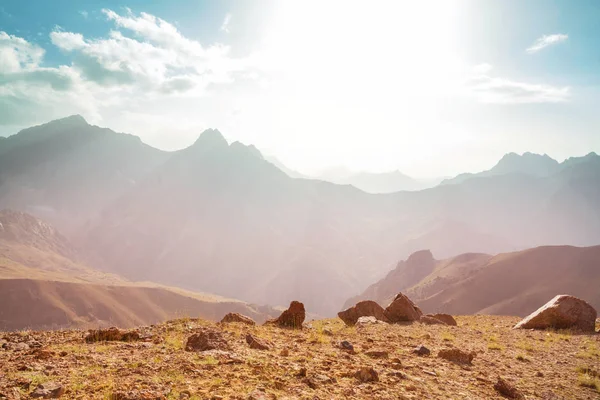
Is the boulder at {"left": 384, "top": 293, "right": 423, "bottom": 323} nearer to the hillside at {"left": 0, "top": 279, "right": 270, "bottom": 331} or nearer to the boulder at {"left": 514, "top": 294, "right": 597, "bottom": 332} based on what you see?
the boulder at {"left": 514, "top": 294, "right": 597, "bottom": 332}

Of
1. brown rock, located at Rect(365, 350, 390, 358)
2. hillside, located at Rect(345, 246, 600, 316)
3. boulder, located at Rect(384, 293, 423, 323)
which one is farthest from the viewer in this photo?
hillside, located at Rect(345, 246, 600, 316)

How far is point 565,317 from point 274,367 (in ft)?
66.6

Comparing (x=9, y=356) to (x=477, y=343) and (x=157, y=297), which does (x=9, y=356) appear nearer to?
(x=477, y=343)

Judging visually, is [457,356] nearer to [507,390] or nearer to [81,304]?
[507,390]

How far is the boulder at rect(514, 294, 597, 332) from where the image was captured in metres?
20.2

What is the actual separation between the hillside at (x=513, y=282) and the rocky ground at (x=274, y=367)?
393 ft

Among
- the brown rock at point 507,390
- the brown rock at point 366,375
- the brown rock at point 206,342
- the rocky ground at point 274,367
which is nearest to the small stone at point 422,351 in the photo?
the rocky ground at point 274,367

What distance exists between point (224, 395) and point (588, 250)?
16967cm

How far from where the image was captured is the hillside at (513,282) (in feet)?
380

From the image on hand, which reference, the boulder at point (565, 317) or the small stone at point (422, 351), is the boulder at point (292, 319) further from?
the boulder at point (565, 317)

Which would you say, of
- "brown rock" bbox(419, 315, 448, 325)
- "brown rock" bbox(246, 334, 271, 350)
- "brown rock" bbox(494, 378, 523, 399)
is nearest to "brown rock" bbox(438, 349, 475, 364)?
"brown rock" bbox(494, 378, 523, 399)

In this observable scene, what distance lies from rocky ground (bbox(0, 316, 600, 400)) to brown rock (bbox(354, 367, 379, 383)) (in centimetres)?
2

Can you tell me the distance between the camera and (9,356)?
29.6ft

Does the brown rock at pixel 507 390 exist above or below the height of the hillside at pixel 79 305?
above
